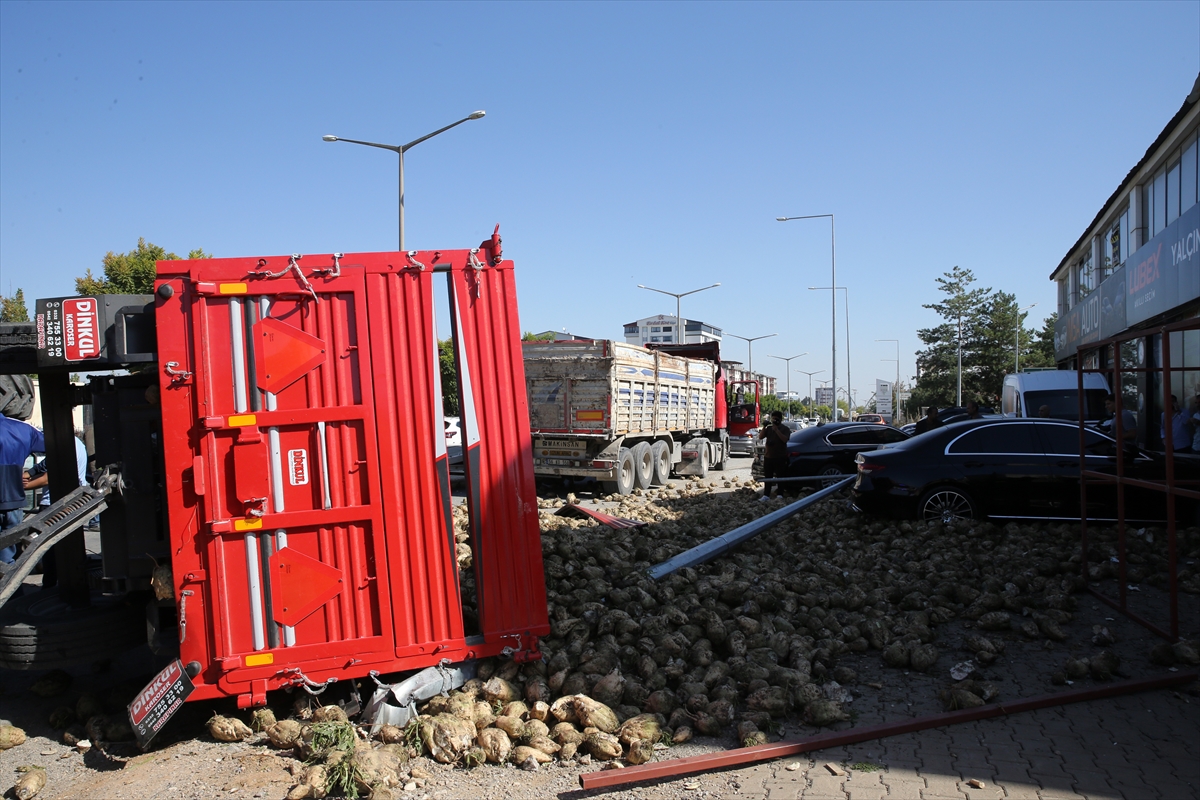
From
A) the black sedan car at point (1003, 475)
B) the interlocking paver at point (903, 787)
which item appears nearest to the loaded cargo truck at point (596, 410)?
the black sedan car at point (1003, 475)

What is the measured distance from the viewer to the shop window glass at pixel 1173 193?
60.3ft

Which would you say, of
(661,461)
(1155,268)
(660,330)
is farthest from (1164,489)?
(660,330)

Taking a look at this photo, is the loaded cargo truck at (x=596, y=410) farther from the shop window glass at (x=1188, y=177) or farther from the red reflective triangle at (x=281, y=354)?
the shop window glass at (x=1188, y=177)

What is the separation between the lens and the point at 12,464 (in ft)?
22.5

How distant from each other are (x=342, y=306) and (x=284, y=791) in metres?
2.49

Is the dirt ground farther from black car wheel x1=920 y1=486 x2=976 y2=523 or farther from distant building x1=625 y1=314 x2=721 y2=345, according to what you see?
distant building x1=625 y1=314 x2=721 y2=345

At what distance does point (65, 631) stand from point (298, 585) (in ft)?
4.66

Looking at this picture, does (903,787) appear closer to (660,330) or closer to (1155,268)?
(1155,268)

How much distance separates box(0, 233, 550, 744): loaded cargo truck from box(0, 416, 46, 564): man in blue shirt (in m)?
2.24

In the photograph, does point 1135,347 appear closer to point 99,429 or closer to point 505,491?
point 505,491

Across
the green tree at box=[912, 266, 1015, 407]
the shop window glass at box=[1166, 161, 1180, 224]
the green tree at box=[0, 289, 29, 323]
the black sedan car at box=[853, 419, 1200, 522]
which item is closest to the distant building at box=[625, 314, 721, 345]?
the green tree at box=[912, 266, 1015, 407]

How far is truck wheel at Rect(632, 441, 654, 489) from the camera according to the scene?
16375 mm

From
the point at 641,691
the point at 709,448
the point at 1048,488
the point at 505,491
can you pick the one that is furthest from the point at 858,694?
the point at 709,448

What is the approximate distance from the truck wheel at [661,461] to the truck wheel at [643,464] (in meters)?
0.19
